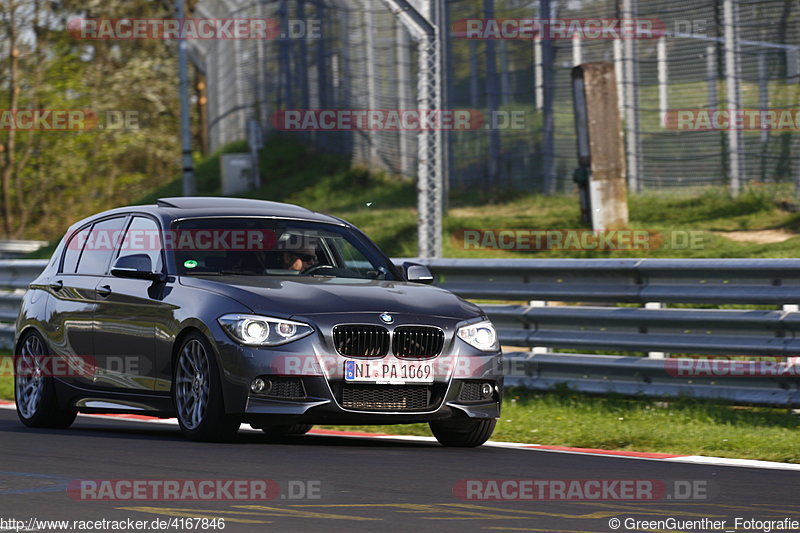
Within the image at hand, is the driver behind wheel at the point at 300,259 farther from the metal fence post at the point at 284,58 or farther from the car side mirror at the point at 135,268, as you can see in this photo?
the metal fence post at the point at 284,58

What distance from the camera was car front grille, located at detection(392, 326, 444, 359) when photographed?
9227 millimetres

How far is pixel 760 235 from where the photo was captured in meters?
18.3

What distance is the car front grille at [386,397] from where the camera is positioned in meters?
9.13

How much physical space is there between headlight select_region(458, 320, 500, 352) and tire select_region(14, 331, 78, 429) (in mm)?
3041

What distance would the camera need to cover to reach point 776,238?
18109 mm

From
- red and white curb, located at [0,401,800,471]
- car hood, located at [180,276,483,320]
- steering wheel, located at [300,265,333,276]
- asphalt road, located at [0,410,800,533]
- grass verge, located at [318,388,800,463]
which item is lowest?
grass verge, located at [318,388,800,463]

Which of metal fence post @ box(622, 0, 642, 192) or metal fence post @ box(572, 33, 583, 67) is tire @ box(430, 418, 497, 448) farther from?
metal fence post @ box(572, 33, 583, 67)

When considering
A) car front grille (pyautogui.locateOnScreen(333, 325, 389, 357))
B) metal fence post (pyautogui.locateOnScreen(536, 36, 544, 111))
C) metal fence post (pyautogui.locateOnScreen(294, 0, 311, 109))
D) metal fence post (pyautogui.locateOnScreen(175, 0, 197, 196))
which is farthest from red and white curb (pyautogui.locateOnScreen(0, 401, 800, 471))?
metal fence post (pyautogui.locateOnScreen(175, 0, 197, 196))

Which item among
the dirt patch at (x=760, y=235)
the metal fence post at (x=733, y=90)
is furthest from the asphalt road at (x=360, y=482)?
the metal fence post at (x=733, y=90)

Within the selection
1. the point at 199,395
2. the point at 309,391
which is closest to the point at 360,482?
the point at 309,391

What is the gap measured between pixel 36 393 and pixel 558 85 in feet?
41.7

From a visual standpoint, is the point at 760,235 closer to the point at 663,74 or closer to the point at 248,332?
the point at 663,74

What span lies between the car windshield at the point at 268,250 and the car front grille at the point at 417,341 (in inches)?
41.5

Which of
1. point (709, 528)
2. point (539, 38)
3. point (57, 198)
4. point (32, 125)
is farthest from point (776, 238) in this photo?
point (57, 198)
